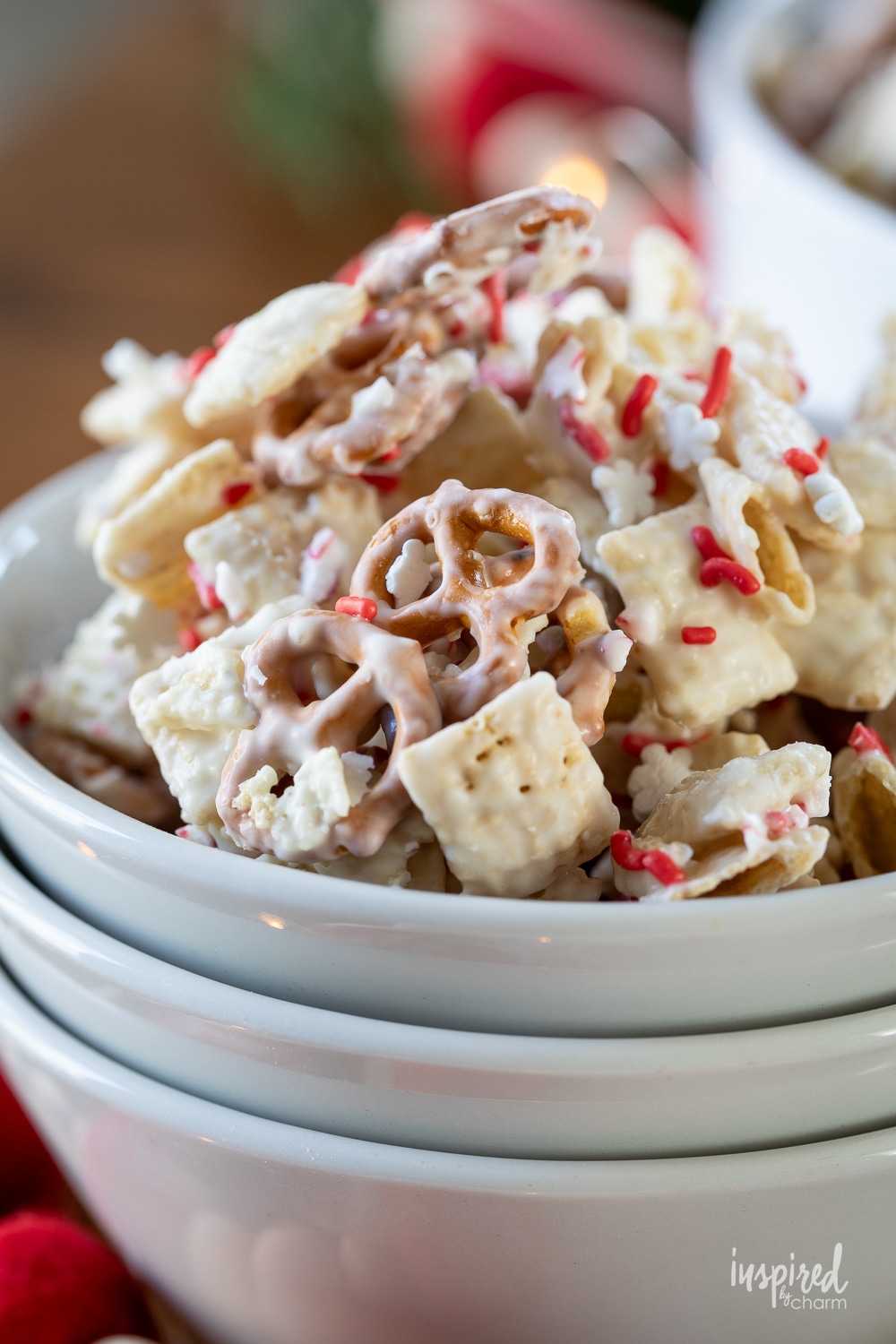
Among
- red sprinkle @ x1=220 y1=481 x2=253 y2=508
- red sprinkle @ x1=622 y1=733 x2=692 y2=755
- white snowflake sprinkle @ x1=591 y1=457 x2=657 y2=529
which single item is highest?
white snowflake sprinkle @ x1=591 y1=457 x2=657 y2=529

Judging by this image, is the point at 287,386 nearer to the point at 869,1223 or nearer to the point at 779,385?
A: the point at 779,385

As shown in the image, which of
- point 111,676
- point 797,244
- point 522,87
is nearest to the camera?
point 111,676

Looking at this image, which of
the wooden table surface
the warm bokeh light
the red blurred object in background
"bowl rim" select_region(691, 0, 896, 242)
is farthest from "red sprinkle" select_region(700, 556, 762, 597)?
the red blurred object in background

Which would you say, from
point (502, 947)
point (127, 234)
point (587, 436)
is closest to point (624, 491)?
point (587, 436)

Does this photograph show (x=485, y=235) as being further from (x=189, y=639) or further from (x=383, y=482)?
→ (x=189, y=639)

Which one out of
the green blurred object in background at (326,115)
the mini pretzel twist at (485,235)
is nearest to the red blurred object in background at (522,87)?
the green blurred object in background at (326,115)

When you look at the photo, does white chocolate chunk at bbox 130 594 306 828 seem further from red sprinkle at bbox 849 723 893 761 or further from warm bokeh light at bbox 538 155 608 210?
warm bokeh light at bbox 538 155 608 210
